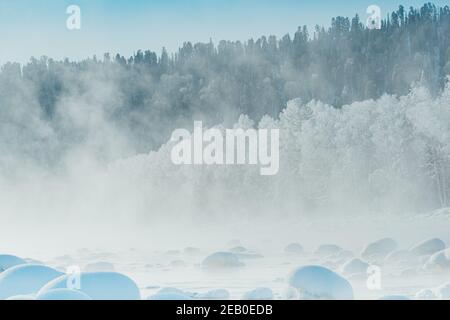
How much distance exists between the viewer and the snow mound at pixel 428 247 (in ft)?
15.5

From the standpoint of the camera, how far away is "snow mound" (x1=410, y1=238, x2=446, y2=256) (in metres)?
4.71

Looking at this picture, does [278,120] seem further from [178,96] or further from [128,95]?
[128,95]

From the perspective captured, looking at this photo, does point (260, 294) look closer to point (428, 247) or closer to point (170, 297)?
point (170, 297)

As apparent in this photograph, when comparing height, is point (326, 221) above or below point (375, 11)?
below

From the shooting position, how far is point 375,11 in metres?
4.62

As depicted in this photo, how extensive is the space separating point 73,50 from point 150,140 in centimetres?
90

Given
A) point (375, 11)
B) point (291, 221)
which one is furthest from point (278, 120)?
point (375, 11)

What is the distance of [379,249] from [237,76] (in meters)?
1.83

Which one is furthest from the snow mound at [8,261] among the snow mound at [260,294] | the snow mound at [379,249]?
the snow mound at [379,249]

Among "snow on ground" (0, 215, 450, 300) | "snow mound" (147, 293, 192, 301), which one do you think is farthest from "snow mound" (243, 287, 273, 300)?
"snow mound" (147, 293, 192, 301)

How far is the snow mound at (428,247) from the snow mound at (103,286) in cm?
208

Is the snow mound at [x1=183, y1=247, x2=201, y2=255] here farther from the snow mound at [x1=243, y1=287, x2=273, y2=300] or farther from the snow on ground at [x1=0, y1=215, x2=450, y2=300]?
the snow mound at [x1=243, y1=287, x2=273, y2=300]

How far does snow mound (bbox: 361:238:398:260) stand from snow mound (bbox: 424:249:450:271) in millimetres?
287
